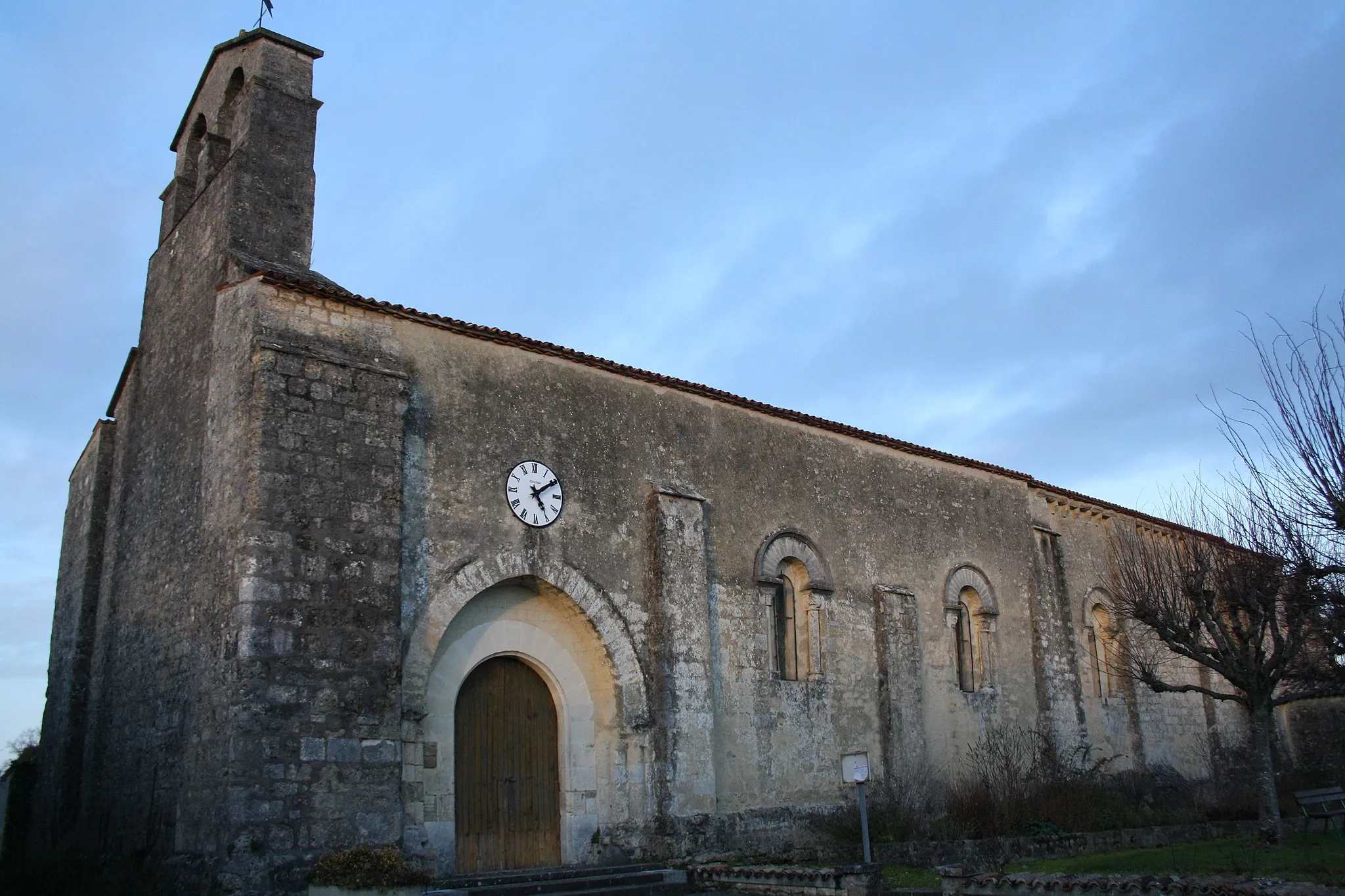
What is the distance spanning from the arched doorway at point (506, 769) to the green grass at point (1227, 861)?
5641 millimetres

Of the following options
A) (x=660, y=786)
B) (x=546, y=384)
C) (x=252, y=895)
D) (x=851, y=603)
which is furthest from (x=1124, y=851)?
(x=252, y=895)

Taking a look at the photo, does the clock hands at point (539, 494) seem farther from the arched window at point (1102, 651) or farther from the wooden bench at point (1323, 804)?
the arched window at point (1102, 651)

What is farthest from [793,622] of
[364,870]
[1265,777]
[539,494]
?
[364,870]

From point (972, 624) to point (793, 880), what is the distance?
30.6ft

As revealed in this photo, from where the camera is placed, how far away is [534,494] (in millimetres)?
13008

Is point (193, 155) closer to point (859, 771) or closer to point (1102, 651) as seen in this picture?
point (859, 771)

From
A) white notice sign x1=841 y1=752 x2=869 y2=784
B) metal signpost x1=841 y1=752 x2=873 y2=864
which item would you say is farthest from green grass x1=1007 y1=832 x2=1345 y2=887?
white notice sign x1=841 y1=752 x2=869 y2=784

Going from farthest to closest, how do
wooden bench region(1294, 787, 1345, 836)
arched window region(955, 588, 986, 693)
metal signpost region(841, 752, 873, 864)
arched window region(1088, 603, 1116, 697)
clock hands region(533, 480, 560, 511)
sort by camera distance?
arched window region(1088, 603, 1116, 697)
arched window region(955, 588, 986, 693)
wooden bench region(1294, 787, 1345, 836)
clock hands region(533, 480, 560, 511)
metal signpost region(841, 752, 873, 864)

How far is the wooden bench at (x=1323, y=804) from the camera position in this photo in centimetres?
1519

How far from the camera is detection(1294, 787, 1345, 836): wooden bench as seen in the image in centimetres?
1519

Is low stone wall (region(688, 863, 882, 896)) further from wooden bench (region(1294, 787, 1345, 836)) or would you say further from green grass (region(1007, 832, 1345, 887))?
wooden bench (region(1294, 787, 1345, 836))

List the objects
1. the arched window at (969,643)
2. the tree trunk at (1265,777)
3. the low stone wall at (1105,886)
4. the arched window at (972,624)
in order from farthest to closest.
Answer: the arched window at (969,643) < the arched window at (972,624) < the tree trunk at (1265,777) < the low stone wall at (1105,886)

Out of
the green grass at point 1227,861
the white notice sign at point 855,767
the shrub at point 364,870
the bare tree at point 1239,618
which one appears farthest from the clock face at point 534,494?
the bare tree at point 1239,618

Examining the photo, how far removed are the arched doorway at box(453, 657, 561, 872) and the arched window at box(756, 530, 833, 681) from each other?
392 cm
